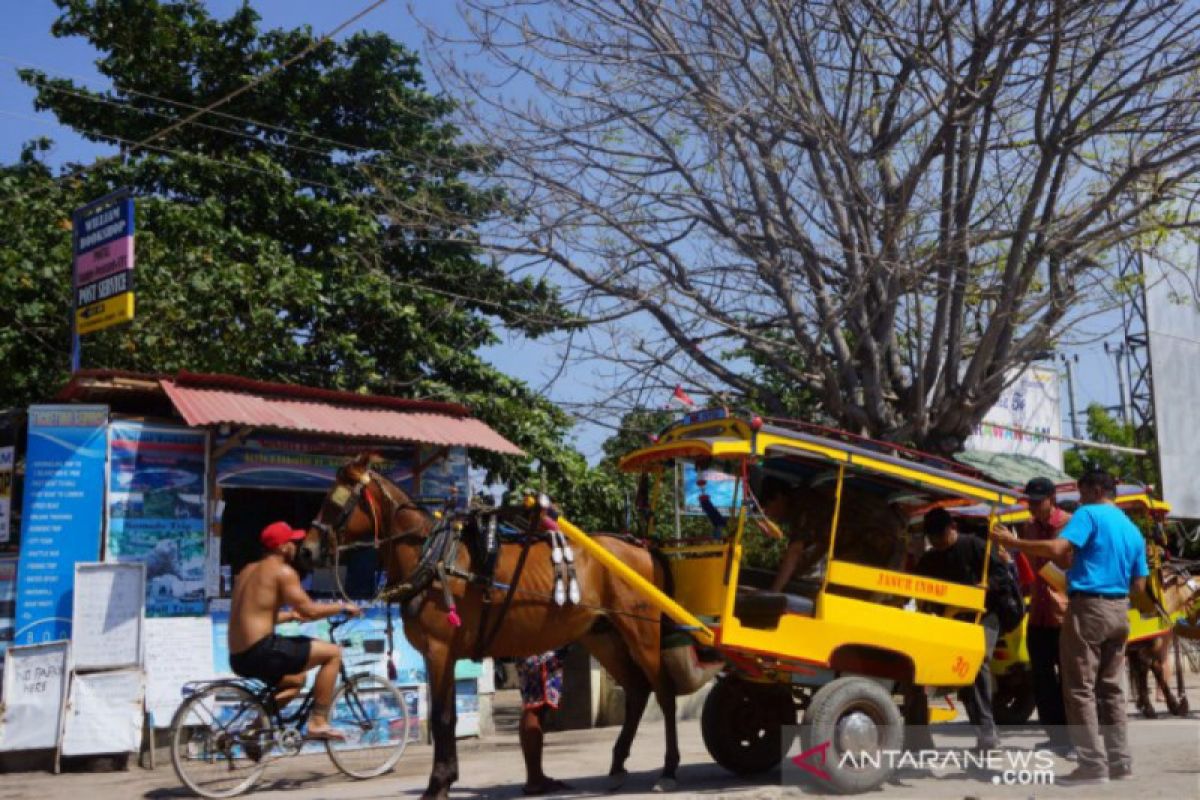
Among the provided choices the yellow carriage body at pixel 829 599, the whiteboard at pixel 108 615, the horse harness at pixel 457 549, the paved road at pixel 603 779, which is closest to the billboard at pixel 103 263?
the whiteboard at pixel 108 615

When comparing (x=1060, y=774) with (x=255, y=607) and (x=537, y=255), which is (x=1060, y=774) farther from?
(x=537, y=255)

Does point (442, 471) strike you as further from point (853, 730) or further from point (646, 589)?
point (853, 730)

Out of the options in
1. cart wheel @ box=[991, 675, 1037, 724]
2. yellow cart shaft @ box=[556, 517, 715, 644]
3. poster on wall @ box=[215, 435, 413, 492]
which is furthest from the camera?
cart wheel @ box=[991, 675, 1037, 724]

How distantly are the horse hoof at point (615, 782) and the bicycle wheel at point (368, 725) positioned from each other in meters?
2.14

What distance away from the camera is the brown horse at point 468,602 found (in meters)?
8.17

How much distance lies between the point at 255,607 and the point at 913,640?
186 inches

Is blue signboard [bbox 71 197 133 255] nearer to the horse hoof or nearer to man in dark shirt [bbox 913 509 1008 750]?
the horse hoof

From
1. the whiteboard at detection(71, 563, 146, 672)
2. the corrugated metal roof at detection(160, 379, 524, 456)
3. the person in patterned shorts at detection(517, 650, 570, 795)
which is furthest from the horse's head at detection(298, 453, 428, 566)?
the whiteboard at detection(71, 563, 146, 672)

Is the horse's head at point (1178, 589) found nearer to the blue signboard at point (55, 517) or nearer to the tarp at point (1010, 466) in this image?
the tarp at point (1010, 466)

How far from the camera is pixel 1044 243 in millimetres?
13930

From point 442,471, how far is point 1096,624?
8.00 meters

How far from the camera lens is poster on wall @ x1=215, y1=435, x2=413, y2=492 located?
12.4 m

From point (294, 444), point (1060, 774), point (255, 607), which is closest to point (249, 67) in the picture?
point (294, 444)

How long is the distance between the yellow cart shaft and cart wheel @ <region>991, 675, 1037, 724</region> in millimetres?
5555
